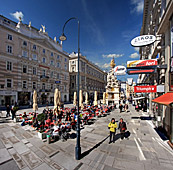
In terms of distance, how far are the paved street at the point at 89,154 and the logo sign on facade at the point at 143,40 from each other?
862cm

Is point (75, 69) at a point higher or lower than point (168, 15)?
higher

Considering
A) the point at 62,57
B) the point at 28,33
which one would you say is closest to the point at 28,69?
the point at 28,33

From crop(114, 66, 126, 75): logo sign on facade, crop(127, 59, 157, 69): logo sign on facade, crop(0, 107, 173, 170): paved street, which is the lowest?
crop(0, 107, 173, 170): paved street

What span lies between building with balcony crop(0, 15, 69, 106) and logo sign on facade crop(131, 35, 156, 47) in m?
27.7

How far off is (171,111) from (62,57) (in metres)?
39.9

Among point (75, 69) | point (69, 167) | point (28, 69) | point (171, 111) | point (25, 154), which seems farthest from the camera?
point (75, 69)

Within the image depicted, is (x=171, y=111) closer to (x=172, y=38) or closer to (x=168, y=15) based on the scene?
(x=172, y=38)

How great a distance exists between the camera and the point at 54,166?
4.80 m

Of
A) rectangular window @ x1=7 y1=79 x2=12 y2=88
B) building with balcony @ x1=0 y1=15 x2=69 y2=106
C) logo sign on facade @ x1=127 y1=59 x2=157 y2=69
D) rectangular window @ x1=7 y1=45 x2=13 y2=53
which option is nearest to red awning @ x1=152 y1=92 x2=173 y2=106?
logo sign on facade @ x1=127 y1=59 x2=157 y2=69

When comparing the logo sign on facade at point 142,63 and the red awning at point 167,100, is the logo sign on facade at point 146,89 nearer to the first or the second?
the logo sign on facade at point 142,63

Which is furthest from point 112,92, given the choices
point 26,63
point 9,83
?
point 9,83

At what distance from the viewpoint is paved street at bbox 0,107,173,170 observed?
4828 millimetres

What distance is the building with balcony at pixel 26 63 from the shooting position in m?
24.3

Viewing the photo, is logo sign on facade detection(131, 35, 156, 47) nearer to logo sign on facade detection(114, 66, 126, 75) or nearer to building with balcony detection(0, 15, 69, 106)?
logo sign on facade detection(114, 66, 126, 75)
